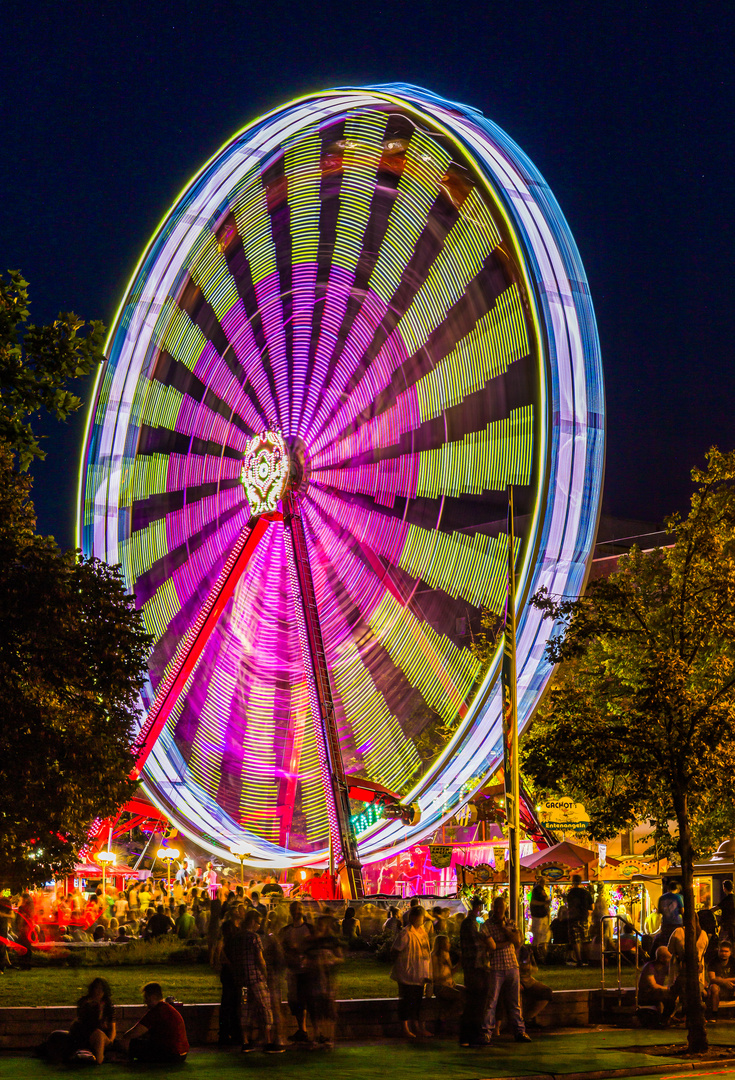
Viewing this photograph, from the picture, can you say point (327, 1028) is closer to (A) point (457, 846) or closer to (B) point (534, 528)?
(B) point (534, 528)

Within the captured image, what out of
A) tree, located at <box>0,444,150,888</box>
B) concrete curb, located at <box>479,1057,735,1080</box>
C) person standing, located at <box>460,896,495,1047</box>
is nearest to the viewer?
concrete curb, located at <box>479,1057,735,1080</box>

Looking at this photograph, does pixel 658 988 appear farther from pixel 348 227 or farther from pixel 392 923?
pixel 348 227

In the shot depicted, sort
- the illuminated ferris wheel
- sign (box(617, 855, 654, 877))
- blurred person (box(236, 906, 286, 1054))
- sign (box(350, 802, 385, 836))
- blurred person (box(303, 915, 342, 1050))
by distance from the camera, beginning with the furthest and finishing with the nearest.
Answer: sign (box(617, 855, 654, 877)) < sign (box(350, 802, 385, 836)) < the illuminated ferris wheel < blurred person (box(303, 915, 342, 1050)) < blurred person (box(236, 906, 286, 1054))

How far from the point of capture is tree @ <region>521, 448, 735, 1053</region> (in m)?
12.6

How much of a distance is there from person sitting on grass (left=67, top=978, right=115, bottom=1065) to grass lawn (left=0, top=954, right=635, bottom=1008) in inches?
106

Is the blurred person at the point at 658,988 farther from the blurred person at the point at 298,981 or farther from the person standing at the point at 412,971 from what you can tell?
the blurred person at the point at 298,981

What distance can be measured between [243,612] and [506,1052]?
54.5 feet

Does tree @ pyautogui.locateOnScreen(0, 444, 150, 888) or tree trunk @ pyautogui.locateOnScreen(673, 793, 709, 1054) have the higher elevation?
tree @ pyautogui.locateOnScreen(0, 444, 150, 888)

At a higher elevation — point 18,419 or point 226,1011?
point 18,419

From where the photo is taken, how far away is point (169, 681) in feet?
88.3

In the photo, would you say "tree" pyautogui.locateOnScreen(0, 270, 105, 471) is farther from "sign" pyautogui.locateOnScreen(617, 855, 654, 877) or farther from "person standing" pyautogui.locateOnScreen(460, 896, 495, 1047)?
"sign" pyautogui.locateOnScreen(617, 855, 654, 877)

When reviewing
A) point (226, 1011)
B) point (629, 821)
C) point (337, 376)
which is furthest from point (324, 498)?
point (226, 1011)

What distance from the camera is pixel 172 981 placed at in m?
15.9

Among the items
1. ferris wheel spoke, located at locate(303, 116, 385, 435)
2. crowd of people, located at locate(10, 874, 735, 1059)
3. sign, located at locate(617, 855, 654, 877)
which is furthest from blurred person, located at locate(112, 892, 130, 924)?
sign, located at locate(617, 855, 654, 877)
